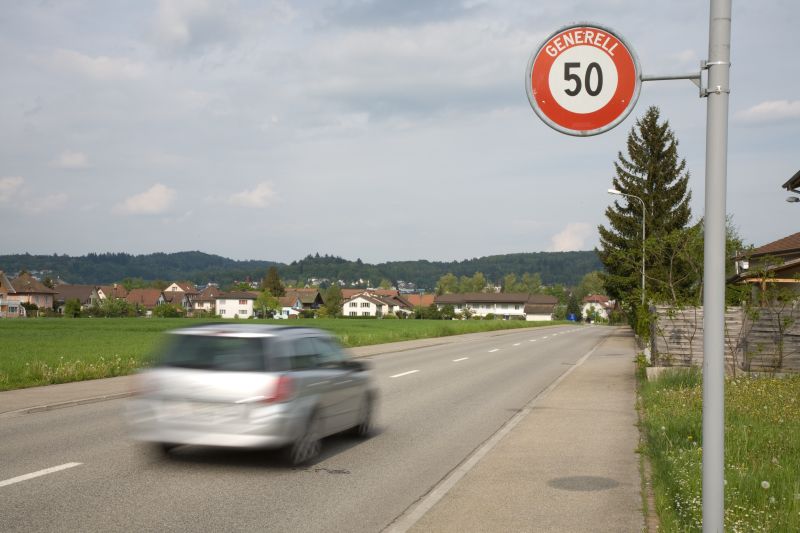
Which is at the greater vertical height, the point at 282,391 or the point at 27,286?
the point at 27,286

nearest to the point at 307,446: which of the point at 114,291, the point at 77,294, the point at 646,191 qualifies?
the point at 646,191

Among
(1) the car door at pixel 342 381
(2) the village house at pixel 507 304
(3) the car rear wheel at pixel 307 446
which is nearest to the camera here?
(3) the car rear wheel at pixel 307 446

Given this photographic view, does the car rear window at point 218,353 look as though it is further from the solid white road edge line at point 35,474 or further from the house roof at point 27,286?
the house roof at point 27,286

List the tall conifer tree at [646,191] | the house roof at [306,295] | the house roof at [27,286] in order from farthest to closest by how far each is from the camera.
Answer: the house roof at [306,295]
the house roof at [27,286]
the tall conifer tree at [646,191]

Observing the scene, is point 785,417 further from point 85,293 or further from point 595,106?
point 85,293

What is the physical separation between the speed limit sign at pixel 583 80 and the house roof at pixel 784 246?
30.0 metres

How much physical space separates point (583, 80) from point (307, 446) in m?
5.23

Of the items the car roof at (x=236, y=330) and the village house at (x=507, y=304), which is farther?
the village house at (x=507, y=304)

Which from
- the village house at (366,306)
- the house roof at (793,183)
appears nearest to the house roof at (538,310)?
the village house at (366,306)

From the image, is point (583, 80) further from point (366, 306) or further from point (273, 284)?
point (273, 284)

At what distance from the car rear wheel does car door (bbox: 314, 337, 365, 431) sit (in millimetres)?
653

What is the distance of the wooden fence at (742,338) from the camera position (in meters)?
17.9

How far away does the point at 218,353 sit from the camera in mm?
8664

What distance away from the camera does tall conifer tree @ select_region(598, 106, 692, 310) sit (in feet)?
169
